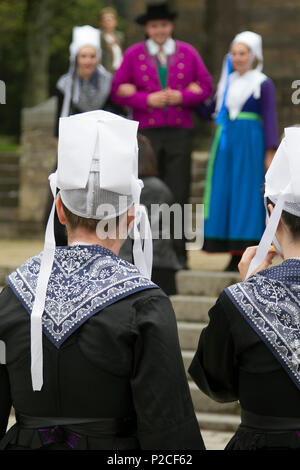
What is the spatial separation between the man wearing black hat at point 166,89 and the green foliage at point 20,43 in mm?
17330

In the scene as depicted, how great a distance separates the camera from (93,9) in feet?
90.4

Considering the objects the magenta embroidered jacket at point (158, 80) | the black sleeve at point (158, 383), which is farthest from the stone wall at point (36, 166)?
the black sleeve at point (158, 383)

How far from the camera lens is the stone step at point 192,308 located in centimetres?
725

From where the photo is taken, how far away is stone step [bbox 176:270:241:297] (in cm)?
743

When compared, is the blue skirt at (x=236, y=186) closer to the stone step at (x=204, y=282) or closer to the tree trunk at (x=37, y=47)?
the stone step at (x=204, y=282)

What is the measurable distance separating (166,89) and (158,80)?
93 mm

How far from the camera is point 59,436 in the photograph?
2826 millimetres

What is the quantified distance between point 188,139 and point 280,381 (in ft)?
17.1

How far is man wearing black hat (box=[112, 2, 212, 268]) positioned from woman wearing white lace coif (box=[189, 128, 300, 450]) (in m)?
4.88

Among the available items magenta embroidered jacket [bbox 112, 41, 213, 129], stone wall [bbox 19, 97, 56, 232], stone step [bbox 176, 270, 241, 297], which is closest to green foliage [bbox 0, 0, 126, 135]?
stone wall [bbox 19, 97, 56, 232]

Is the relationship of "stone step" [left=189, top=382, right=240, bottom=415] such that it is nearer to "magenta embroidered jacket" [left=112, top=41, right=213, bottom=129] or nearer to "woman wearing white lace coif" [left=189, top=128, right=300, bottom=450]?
"magenta embroidered jacket" [left=112, top=41, right=213, bottom=129]

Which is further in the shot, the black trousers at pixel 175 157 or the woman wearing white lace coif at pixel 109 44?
the woman wearing white lace coif at pixel 109 44

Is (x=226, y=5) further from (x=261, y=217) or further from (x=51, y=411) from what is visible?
(x=51, y=411)

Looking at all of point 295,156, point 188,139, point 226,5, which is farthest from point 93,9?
point 295,156
